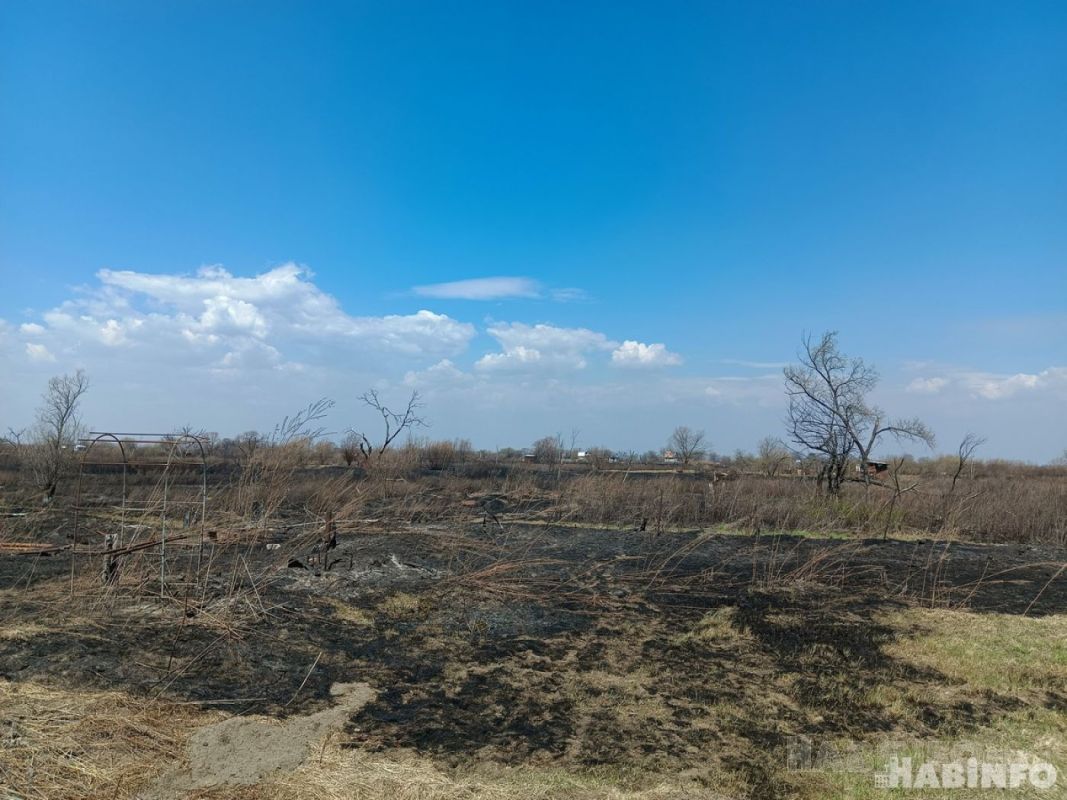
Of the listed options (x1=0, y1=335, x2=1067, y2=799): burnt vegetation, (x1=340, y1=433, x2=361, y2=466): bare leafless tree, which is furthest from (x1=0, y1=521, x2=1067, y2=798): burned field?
(x1=340, y1=433, x2=361, y2=466): bare leafless tree

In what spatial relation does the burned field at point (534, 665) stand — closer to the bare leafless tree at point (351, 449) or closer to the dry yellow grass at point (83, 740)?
the dry yellow grass at point (83, 740)

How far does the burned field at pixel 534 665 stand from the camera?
4.20 meters

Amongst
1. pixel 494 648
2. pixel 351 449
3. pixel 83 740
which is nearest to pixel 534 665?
pixel 494 648

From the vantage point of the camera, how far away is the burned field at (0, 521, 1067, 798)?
13.8 feet

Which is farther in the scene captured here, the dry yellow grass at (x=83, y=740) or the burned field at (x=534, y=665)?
the burned field at (x=534, y=665)

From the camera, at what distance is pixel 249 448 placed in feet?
32.3

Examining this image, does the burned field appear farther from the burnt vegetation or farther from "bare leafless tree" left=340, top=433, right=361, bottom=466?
"bare leafless tree" left=340, top=433, right=361, bottom=466

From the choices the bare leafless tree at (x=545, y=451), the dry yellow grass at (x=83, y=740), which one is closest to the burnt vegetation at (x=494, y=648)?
the dry yellow grass at (x=83, y=740)

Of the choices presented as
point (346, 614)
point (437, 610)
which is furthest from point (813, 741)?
point (346, 614)

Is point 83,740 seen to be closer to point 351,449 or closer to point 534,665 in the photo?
point 534,665

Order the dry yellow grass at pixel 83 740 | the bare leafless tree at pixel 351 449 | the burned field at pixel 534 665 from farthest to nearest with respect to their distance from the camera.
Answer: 1. the bare leafless tree at pixel 351 449
2. the burned field at pixel 534 665
3. the dry yellow grass at pixel 83 740

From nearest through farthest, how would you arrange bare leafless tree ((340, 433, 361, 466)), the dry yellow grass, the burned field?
the dry yellow grass < the burned field < bare leafless tree ((340, 433, 361, 466))

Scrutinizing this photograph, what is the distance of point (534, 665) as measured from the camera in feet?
20.3

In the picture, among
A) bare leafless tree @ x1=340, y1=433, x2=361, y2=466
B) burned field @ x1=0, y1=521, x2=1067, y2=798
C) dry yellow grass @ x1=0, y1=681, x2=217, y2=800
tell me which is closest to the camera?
dry yellow grass @ x1=0, y1=681, x2=217, y2=800
